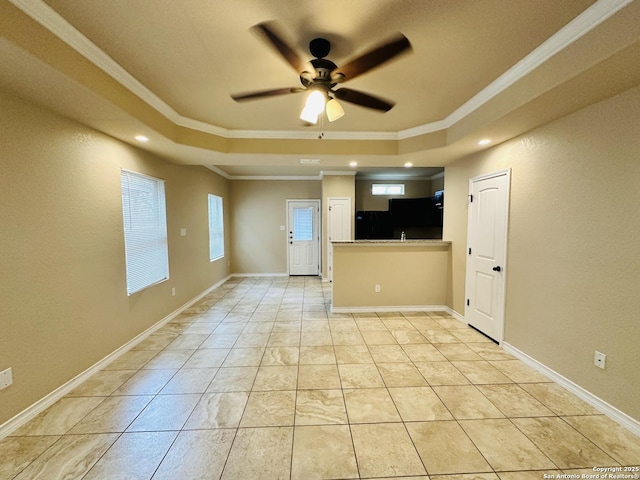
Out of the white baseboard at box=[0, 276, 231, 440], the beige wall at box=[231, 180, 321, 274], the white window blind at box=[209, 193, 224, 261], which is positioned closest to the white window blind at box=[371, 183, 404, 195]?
the beige wall at box=[231, 180, 321, 274]

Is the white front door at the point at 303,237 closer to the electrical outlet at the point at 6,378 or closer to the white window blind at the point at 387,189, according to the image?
Result: the white window blind at the point at 387,189

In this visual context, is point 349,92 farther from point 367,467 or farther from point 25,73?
point 367,467

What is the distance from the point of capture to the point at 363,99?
1.94 m

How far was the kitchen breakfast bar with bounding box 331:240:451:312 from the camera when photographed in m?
4.02

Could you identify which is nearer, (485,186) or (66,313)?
(66,313)

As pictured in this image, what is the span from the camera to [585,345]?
2.03 metres

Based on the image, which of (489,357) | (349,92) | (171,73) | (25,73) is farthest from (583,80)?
(25,73)

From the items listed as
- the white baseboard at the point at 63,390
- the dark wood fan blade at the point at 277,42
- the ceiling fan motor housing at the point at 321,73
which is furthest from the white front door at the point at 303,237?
the dark wood fan blade at the point at 277,42

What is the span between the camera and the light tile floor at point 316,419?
1488 millimetres

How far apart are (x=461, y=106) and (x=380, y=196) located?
13.2 ft

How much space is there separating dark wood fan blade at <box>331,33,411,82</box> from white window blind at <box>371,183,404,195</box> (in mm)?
5081

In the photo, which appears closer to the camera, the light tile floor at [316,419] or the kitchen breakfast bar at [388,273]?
the light tile floor at [316,419]

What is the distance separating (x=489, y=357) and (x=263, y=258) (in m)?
5.19

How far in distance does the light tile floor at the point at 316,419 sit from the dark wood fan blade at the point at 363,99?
2.29 metres
